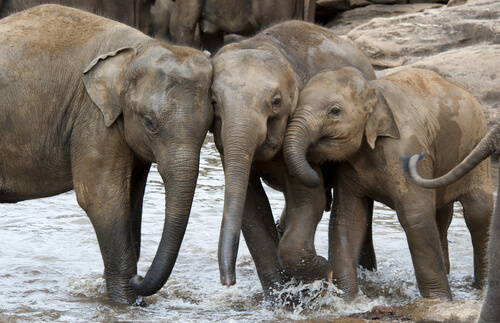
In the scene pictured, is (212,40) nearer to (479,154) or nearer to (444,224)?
(444,224)

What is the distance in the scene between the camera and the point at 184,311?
607 cm

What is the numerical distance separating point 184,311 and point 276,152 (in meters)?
1.24

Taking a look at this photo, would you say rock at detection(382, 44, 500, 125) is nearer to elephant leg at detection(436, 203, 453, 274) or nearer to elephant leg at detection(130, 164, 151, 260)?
elephant leg at detection(436, 203, 453, 274)

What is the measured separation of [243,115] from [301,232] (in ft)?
3.12

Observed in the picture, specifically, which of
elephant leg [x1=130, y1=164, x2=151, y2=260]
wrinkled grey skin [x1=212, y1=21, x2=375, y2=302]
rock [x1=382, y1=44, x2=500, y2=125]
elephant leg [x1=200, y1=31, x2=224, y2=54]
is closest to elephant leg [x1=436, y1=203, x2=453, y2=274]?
wrinkled grey skin [x1=212, y1=21, x2=375, y2=302]

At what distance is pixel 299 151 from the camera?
5.53 metres

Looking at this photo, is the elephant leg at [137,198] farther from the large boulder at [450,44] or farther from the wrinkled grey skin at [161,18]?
the wrinkled grey skin at [161,18]

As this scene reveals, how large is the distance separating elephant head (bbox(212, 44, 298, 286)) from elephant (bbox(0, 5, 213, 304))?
13 centimetres

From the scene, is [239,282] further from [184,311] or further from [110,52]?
Answer: [110,52]

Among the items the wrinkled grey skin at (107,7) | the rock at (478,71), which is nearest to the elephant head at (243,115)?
the rock at (478,71)

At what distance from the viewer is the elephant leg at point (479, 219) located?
646 cm

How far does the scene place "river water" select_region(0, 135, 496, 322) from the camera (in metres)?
5.98

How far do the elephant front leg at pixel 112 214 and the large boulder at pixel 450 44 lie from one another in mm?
5746

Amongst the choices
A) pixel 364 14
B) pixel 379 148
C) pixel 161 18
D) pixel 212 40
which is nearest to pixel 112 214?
pixel 379 148
